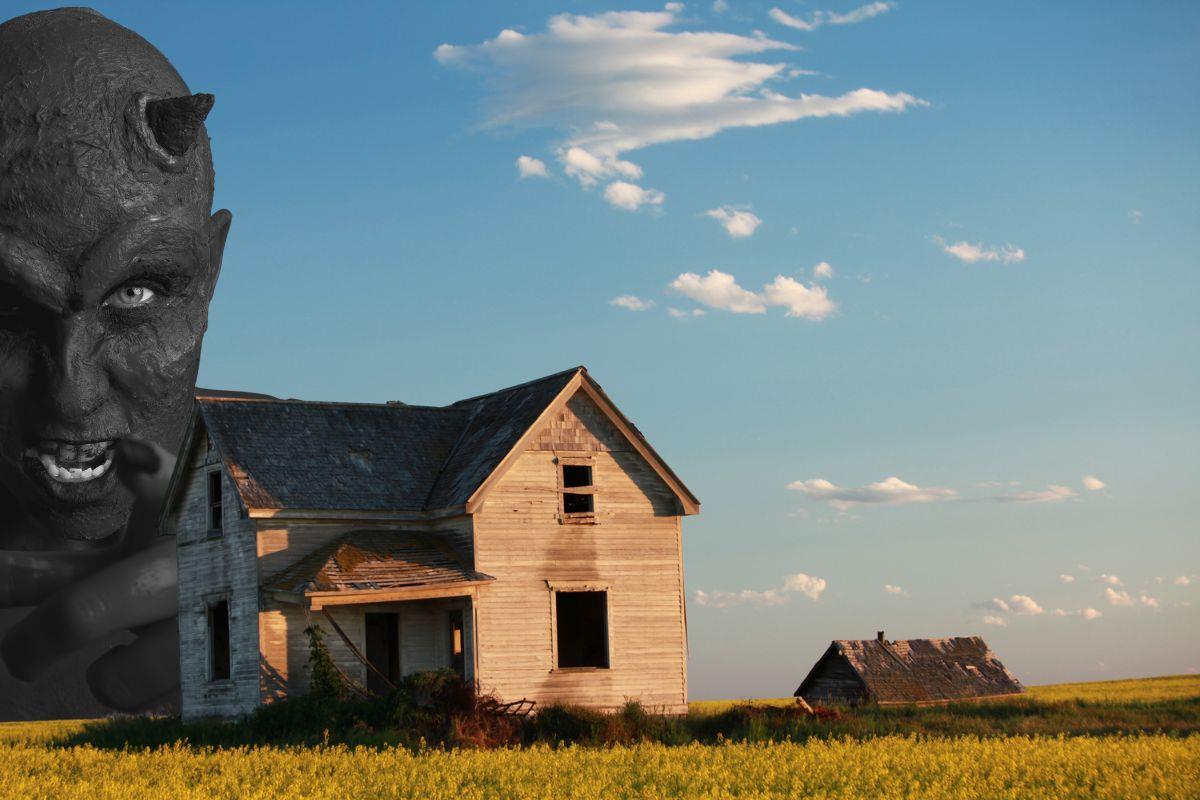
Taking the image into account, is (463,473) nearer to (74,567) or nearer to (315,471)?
(315,471)

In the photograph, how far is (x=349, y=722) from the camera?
27.7 m

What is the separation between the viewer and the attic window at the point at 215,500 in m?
32.0

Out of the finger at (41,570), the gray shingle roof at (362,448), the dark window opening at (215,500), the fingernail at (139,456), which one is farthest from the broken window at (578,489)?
the finger at (41,570)

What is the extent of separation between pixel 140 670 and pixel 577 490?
48.5 ft

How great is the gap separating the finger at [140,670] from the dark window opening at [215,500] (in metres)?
8.06

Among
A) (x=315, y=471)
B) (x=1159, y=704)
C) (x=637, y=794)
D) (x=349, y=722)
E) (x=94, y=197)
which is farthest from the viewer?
(x=1159, y=704)

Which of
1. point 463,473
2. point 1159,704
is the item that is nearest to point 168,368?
point 463,473

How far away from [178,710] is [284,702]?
463 inches

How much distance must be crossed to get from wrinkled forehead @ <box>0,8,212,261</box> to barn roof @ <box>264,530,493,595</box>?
10.1 meters

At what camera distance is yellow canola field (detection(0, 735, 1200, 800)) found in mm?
20516

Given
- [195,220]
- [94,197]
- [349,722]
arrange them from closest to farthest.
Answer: [349,722] < [94,197] < [195,220]

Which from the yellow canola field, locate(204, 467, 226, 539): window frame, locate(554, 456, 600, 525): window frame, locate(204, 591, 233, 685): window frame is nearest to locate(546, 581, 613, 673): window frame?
locate(554, 456, 600, 525): window frame

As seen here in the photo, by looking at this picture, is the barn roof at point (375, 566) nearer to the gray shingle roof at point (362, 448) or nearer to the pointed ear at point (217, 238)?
the gray shingle roof at point (362, 448)

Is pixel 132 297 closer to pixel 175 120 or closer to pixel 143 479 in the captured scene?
pixel 175 120
